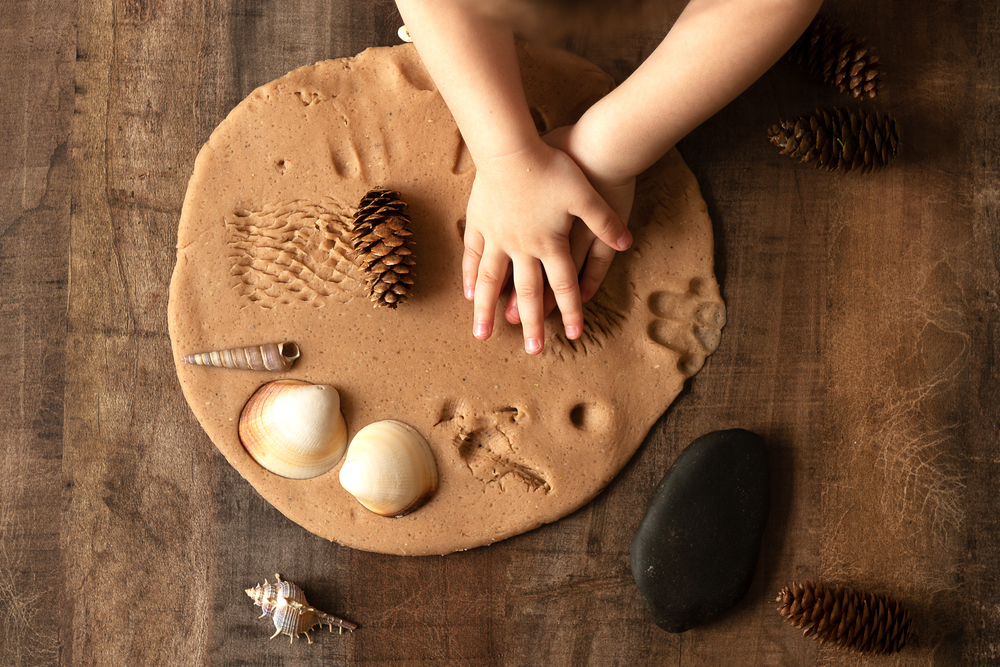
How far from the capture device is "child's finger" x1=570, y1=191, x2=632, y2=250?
64 cm

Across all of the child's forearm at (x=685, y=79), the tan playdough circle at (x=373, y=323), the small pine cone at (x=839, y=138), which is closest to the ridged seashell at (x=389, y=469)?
the tan playdough circle at (x=373, y=323)

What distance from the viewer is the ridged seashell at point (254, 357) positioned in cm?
69

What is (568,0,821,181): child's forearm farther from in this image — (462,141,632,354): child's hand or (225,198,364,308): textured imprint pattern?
(225,198,364,308): textured imprint pattern

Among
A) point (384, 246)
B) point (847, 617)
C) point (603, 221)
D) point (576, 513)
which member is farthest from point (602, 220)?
point (847, 617)

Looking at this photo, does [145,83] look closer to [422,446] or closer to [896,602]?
[422,446]

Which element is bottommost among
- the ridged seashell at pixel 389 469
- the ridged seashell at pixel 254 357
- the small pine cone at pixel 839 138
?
the ridged seashell at pixel 389 469

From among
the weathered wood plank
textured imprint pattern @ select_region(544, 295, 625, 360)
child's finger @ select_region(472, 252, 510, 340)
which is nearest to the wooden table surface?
the weathered wood plank

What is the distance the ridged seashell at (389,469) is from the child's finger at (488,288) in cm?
14

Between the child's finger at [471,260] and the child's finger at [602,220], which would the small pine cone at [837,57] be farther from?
the child's finger at [471,260]

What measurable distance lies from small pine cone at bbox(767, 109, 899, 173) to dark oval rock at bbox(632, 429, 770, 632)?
33 cm

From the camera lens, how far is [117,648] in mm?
731

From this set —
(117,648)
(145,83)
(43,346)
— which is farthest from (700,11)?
(117,648)

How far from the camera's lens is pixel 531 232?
0.64m

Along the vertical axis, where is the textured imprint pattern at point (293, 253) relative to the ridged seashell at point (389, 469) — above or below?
above
